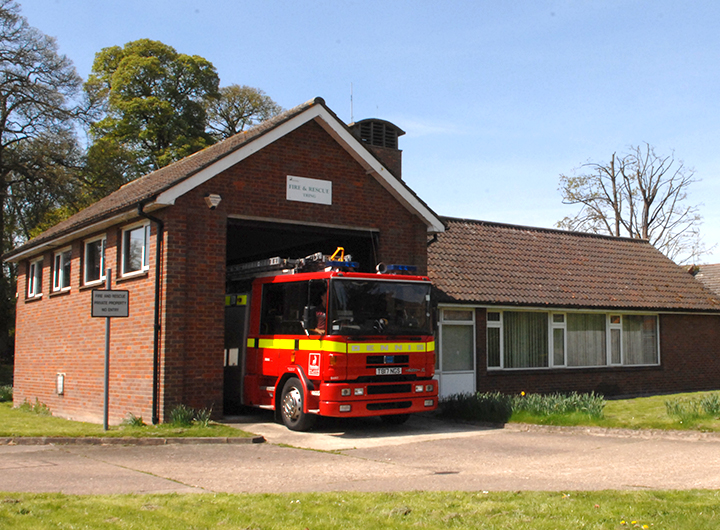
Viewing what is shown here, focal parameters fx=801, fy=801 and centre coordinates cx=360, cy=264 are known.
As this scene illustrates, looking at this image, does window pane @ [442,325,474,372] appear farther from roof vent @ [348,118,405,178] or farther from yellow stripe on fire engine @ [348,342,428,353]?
roof vent @ [348,118,405,178]

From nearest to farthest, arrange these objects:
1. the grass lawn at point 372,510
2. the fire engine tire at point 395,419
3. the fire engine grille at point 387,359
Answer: the grass lawn at point 372,510 < the fire engine grille at point 387,359 < the fire engine tire at point 395,419

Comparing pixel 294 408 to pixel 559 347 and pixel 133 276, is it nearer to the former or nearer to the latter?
pixel 133 276

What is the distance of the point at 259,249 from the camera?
69.9 ft

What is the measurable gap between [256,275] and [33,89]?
22.1 m

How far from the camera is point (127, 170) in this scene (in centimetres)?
3888

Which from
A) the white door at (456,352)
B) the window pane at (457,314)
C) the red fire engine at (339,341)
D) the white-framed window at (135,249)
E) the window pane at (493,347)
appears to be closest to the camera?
the red fire engine at (339,341)

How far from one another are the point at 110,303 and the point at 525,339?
11772mm

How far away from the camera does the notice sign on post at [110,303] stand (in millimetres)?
Answer: 14031

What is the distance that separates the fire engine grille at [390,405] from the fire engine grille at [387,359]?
718 millimetres

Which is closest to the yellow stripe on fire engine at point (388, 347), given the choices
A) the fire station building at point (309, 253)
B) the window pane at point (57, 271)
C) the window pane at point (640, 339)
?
the fire station building at point (309, 253)

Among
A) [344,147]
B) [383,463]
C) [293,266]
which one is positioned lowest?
[383,463]

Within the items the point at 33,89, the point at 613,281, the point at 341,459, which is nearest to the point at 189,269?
the point at 341,459

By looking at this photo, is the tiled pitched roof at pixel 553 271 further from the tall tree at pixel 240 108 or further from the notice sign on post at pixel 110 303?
the tall tree at pixel 240 108

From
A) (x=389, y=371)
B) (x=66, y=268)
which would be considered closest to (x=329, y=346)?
(x=389, y=371)
